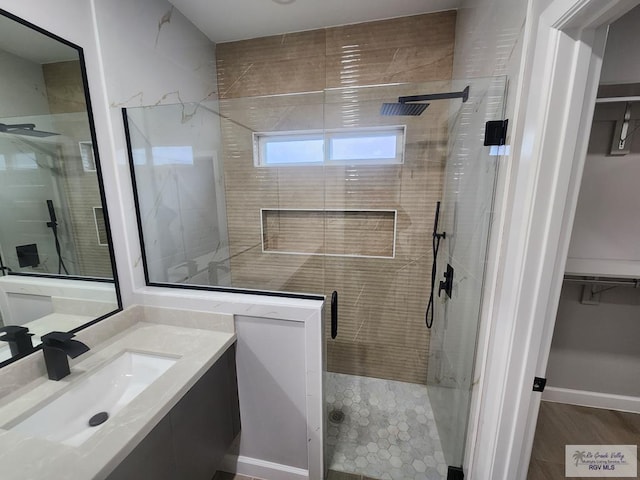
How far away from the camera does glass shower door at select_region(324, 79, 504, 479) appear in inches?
59.0

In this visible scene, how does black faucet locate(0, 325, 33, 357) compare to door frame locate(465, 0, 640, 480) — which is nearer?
door frame locate(465, 0, 640, 480)

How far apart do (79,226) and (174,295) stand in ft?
1.78

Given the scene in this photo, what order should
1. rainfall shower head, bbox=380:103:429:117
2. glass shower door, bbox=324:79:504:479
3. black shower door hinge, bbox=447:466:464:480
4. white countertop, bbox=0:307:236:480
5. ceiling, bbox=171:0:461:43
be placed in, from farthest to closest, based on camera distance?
rainfall shower head, bbox=380:103:429:117 < ceiling, bbox=171:0:461:43 < glass shower door, bbox=324:79:504:479 < black shower door hinge, bbox=447:466:464:480 < white countertop, bbox=0:307:236:480

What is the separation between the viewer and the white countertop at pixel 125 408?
70cm

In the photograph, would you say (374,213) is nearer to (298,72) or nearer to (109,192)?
(298,72)

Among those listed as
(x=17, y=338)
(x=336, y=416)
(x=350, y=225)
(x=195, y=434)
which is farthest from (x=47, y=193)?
(x=336, y=416)

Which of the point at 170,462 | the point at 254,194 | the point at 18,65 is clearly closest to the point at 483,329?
the point at 170,462

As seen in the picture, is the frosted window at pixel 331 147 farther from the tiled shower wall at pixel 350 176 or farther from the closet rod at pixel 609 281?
the closet rod at pixel 609 281

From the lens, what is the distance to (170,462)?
0.99 metres

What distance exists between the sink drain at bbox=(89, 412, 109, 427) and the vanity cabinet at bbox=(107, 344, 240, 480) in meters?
0.33

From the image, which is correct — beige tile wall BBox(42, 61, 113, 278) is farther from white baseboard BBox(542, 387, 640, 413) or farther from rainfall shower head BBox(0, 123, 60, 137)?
white baseboard BBox(542, 387, 640, 413)

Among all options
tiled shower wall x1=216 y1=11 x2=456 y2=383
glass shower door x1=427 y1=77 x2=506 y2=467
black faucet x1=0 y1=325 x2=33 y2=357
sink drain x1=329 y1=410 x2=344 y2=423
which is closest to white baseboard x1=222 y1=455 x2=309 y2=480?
sink drain x1=329 y1=410 x2=344 y2=423

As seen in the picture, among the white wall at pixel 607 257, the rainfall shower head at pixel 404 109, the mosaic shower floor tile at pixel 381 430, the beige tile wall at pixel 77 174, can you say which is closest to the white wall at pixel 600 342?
the white wall at pixel 607 257

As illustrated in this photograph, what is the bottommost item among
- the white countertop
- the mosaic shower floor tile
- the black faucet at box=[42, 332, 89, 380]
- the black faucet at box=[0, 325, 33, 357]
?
the mosaic shower floor tile
